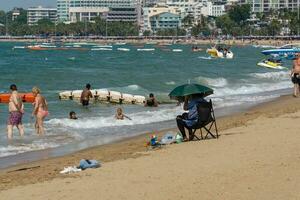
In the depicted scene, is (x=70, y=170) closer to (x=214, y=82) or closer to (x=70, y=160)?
(x=70, y=160)

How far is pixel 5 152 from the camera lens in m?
15.4

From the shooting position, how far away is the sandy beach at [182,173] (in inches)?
360

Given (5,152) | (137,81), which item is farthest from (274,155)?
(137,81)

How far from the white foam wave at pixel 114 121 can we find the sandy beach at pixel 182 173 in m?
5.71

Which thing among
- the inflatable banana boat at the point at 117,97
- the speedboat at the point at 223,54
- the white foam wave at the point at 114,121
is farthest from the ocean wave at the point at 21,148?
the speedboat at the point at 223,54

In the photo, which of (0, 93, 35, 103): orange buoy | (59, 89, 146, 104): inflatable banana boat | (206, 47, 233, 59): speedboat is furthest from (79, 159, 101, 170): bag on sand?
(206, 47, 233, 59): speedboat

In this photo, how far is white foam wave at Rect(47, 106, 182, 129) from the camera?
20.4 m

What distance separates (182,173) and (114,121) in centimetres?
1080

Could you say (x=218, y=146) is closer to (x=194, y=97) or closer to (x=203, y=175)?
→ (x=194, y=97)

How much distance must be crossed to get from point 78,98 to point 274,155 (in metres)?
18.5

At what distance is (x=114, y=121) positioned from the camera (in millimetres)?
21047

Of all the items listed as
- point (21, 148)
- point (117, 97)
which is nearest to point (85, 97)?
point (117, 97)

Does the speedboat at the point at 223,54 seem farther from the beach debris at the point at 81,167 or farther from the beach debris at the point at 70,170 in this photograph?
the beach debris at the point at 70,170

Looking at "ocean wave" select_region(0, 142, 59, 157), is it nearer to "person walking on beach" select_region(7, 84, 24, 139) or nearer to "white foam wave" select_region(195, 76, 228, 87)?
"person walking on beach" select_region(7, 84, 24, 139)
